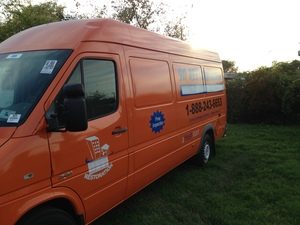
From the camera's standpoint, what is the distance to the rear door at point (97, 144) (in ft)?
12.7

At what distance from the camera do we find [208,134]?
8.94m

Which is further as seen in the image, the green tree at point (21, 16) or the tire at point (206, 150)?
the green tree at point (21, 16)

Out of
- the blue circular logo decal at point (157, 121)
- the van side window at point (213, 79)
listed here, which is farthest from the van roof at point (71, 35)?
the van side window at point (213, 79)

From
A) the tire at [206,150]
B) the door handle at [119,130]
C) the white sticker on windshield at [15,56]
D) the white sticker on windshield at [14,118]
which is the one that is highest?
the white sticker on windshield at [15,56]

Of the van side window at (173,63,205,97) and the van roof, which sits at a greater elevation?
the van roof

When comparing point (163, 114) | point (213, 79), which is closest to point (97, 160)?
point (163, 114)

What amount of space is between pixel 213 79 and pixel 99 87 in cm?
520

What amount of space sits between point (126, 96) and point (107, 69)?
473 mm

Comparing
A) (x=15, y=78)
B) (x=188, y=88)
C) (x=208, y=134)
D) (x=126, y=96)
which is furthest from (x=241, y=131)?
(x=15, y=78)

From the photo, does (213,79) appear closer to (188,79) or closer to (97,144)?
(188,79)

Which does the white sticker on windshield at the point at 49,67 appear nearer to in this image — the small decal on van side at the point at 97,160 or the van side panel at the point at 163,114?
the small decal on van side at the point at 97,160

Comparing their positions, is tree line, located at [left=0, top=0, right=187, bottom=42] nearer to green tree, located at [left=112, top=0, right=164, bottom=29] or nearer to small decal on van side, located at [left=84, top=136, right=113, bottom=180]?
green tree, located at [left=112, top=0, right=164, bottom=29]

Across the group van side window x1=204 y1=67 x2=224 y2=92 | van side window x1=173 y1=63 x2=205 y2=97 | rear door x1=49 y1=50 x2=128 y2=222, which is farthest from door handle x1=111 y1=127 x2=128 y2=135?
van side window x1=204 y1=67 x2=224 y2=92

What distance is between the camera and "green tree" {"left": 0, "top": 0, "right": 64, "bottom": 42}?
21953mm
